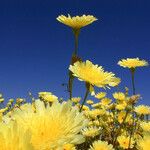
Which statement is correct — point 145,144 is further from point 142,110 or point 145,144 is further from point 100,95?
point 100,95

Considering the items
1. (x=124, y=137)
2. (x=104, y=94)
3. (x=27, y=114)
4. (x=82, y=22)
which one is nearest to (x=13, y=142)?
(x=27, y=114)

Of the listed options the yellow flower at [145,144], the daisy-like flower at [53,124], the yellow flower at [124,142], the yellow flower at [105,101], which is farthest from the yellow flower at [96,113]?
the daisy-like flower at [53,124]

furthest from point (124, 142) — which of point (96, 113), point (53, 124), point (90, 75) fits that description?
point (53, 124)

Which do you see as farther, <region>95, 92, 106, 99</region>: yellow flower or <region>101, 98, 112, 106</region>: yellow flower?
<region>95, 92, 106, 99</region>: yellow flower

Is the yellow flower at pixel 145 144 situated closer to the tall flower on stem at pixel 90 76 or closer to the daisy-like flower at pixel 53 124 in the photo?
the daisy-like flower at pixel 53 124

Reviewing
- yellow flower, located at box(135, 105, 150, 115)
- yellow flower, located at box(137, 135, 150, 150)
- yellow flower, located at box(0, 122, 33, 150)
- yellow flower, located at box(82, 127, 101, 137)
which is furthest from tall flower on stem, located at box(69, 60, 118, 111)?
yellow flower, located at box(135, 105, 150, 115)

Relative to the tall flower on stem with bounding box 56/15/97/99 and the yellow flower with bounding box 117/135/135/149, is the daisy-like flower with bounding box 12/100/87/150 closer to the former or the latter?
the tall flower on stem with bounding box 56/15/97/99

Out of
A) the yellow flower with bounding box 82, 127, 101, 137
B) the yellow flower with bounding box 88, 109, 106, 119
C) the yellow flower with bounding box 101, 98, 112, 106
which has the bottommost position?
the yellow flower with bounding box 82, 127, 101, 137

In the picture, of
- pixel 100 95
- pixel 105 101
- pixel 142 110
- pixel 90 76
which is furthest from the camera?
pixel 100 95

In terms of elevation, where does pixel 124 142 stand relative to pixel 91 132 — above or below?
below
